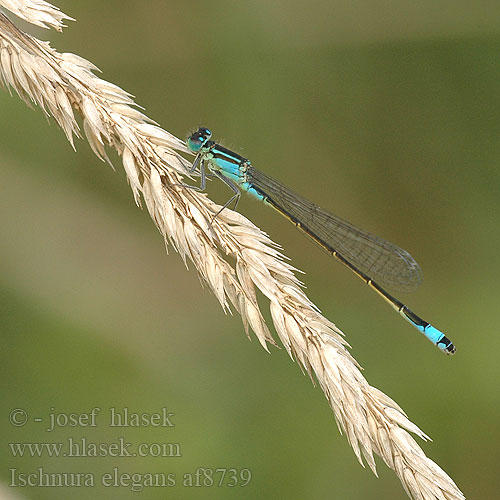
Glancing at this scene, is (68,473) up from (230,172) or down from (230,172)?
down

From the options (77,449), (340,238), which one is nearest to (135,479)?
(77,449)

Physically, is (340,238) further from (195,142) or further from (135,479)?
(135,479)

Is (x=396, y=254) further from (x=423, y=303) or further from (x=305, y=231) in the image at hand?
(x=423, y=303)

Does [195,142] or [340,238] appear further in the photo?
[340,238]

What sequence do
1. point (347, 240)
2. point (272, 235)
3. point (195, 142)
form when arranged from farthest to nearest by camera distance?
point (272, 235)
point (347, 240)
point (195, 142)

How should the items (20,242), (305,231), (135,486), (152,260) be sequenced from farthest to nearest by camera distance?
(152,260), (20,242), (305,231), (135,486)

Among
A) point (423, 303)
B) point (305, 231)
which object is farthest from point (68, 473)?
point (423, 303)

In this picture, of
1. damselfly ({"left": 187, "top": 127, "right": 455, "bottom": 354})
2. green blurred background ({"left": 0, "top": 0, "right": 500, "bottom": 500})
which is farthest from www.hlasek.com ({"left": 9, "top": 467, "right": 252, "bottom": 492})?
damselfly ({"left": 187, "top": 127, "right": 455, "bottom": 354})

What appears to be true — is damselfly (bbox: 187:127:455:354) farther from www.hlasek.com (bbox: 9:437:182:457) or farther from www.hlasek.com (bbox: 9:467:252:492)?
www.hlasek.com (bbox: 9:437:182:457)
